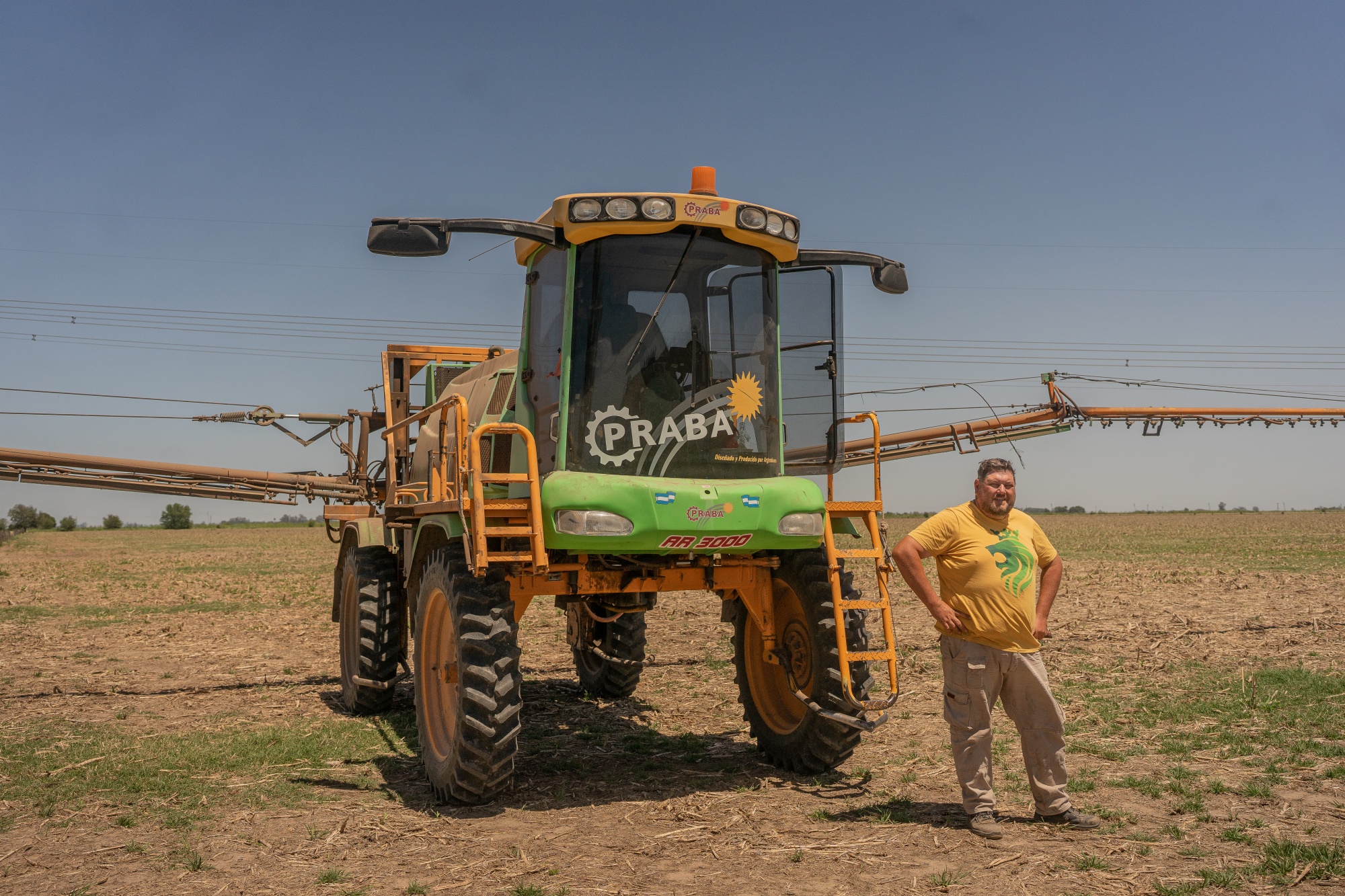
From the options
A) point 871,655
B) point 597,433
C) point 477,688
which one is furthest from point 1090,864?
point 597,433

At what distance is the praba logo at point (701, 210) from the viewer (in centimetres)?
→ 673

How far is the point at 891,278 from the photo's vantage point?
301 inches

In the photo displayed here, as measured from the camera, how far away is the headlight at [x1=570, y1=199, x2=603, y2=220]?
664 centimetres

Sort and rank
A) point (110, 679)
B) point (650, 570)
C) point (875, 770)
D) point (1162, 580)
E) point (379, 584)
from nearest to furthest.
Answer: point (650, 570), point (875, 770), point (379, 584), point (110, 679), point (1162, 580)

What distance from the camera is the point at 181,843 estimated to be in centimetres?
599

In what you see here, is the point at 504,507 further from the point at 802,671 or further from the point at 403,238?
the point at 802,671

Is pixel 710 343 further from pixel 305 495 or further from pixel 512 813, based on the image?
pixel 305 495

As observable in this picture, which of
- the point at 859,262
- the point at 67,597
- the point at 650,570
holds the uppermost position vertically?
the point at 859,262

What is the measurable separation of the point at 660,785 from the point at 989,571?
9.43ft

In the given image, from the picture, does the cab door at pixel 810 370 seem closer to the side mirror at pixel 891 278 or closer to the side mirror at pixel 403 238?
the side mirror at pixel 891 278

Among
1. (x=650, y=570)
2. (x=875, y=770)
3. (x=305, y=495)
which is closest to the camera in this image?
(x=650, y=570)

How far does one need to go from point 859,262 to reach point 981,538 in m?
2.49

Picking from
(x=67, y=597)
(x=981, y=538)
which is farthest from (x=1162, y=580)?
(x=67, y=597)

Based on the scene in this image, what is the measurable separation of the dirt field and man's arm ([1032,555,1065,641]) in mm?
1128
